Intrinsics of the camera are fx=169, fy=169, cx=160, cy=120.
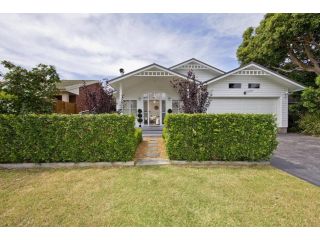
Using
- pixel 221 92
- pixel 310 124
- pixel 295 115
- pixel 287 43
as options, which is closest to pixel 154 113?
pixel 221 92

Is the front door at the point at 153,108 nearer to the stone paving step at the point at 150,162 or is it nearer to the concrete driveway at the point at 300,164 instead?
the stone paving step at the point at 150,162

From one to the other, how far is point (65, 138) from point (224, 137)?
5.24m

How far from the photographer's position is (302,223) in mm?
2705

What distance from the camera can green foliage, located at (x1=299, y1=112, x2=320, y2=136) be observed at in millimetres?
12594

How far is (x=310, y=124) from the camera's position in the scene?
1320cm

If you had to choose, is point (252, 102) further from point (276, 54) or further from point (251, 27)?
point (251, 27)

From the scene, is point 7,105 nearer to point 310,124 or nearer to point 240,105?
point 240,105

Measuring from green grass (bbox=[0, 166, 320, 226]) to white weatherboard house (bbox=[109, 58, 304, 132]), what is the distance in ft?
27.8

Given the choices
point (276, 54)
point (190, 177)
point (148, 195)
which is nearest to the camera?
point (148, 195)

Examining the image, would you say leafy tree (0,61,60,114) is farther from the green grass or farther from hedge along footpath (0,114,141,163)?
the green grass

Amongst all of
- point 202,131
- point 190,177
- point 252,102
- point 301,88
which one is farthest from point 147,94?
point 301,88

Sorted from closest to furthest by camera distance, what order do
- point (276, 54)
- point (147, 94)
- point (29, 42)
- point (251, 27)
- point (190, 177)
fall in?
point (190, 177) → point (29, 42) → point (147, 94) → point (276, 54) → point (251, 27)

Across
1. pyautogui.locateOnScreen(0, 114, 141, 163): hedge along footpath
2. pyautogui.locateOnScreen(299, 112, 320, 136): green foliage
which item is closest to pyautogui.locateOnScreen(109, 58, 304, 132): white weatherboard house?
pyautogui.locateOnScreen(299, 112, 320, 136): green foliage

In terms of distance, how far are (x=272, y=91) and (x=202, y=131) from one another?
1147 centimetres
